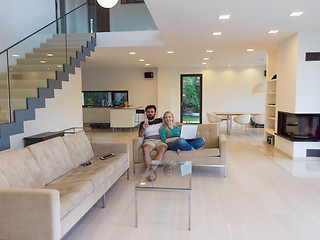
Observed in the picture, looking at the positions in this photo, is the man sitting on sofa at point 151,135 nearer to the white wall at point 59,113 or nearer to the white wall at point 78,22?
the white wall at point 59,113

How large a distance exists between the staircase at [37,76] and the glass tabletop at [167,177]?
85.1 inches

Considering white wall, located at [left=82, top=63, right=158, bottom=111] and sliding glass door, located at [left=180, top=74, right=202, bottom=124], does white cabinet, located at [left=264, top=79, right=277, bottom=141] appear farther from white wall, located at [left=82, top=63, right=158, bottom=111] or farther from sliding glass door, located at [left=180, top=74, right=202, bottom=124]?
white wall, located at [left=82, top=63, right=158, bottom=111]

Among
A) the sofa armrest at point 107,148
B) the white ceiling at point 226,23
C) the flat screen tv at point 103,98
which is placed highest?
the white ceiling at point 226,23

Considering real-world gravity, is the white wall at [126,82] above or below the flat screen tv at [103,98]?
above

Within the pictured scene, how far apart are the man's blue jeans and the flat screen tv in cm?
749

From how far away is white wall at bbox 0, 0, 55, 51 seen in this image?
5.43 m

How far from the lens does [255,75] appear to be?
1052 cm

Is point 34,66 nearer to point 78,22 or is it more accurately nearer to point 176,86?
point 78,22

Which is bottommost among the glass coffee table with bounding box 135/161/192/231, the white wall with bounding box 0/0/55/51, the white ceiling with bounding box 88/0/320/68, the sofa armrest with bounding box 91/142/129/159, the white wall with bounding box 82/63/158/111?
the glass coffee table with bounding box 135/161/192/231

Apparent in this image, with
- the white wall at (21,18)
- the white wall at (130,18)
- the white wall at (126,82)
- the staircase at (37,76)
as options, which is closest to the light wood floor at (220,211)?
the staircase at (37,76)

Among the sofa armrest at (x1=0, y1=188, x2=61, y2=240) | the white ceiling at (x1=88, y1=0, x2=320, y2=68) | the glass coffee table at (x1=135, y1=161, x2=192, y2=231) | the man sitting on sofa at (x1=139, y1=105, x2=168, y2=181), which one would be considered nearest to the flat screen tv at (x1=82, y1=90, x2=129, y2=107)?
the white ceiling at (x1=88, y1=0, x2=320, y2=68)

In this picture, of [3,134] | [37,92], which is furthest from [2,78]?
[3,134]

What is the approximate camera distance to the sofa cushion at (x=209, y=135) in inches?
180

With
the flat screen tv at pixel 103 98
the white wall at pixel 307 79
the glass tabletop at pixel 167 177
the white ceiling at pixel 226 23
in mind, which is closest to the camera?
the glass tabletop at pixel 167 177
